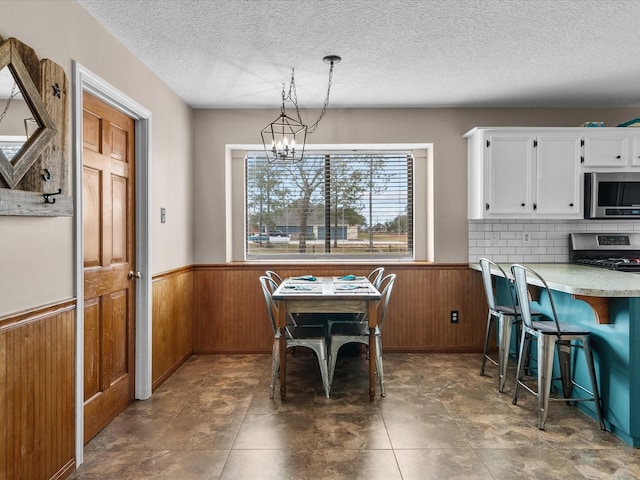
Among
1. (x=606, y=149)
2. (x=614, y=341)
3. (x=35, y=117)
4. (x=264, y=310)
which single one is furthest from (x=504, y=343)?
(x=35, y=117)

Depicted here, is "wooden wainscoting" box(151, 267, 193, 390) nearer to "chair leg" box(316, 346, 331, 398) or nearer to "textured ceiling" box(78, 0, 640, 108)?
"chair leg" box(316, 346, 331, 398)

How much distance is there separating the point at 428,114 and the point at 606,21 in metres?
1.93

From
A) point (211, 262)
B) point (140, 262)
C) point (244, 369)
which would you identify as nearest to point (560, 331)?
→ point (244, 369)

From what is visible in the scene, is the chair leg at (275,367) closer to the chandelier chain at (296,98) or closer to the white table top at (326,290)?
the white table top at (326,290)

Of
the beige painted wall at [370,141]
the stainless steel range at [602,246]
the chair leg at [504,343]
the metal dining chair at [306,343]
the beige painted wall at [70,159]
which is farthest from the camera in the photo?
the beige painted wall at [370,141]

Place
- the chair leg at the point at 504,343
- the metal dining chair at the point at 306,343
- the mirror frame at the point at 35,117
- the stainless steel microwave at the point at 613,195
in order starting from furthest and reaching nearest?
1. the stainless steel microwave at the point at 613,195
2. the chair leg at the point at 504,343
3. the metal dining chair at the point at 306,343
4. the mirror frame at the point at 35,117

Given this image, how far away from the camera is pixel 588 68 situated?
3381mm

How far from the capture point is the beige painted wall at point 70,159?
1.88 meters

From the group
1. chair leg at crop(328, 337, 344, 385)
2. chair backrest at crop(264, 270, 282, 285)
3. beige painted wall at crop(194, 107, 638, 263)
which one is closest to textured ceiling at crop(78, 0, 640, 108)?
beige painted wall at crop(194, 107, 638, 263)

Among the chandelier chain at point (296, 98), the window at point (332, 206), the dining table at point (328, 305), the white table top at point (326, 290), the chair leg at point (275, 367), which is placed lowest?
the chair leg at point (275, 367)

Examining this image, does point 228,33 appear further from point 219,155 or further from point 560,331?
point 560,331

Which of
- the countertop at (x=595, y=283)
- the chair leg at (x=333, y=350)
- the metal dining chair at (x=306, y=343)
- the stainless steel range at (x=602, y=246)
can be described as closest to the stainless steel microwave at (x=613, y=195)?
the stainless steel range at (x=602, y=246)

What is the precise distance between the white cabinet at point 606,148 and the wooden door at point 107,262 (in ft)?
12.7

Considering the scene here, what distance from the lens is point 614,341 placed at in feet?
8.64
